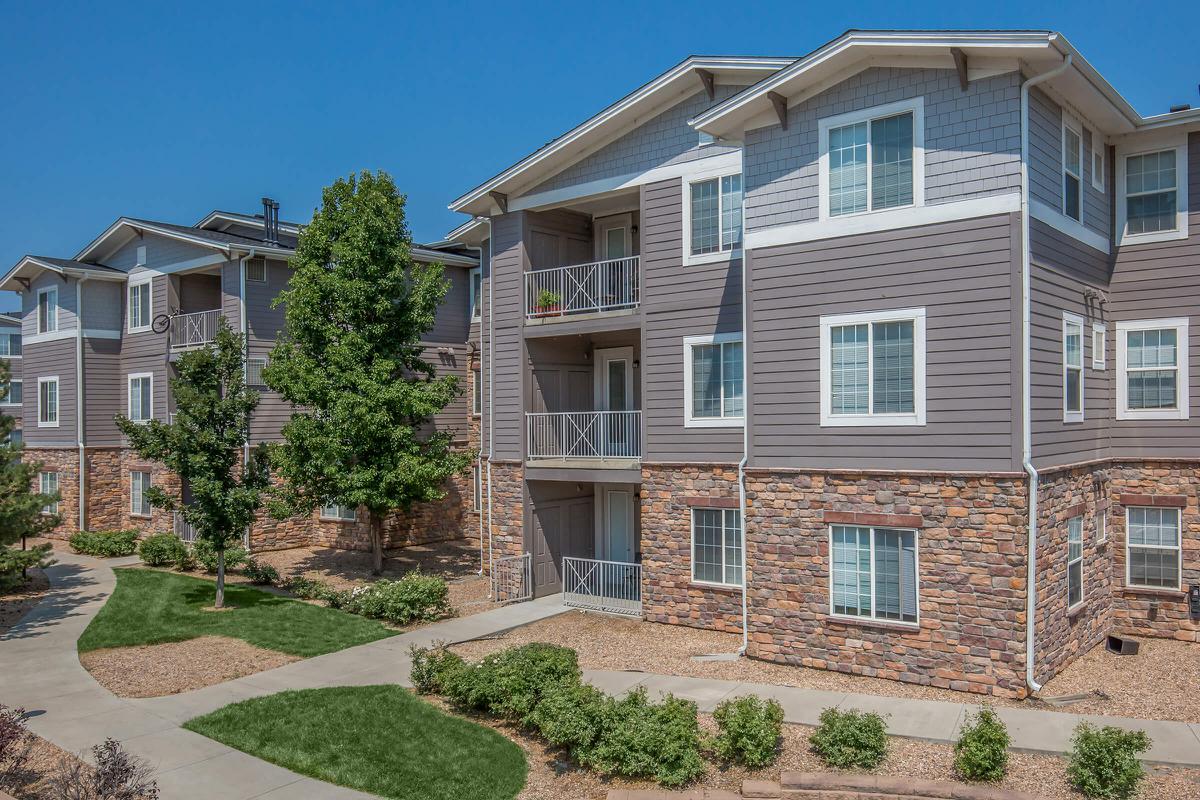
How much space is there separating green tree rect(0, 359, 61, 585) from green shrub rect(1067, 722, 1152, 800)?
18.1 metres

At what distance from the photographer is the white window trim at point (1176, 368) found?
13648 millimetres

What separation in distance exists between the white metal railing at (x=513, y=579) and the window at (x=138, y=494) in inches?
618

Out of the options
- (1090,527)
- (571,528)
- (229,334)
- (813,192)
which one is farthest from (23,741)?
(1090,527)

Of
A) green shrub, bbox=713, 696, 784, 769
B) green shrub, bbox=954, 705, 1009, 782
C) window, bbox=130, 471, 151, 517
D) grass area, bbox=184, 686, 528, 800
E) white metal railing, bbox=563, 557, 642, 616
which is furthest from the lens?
window, bbox=130, 471, 151, 517

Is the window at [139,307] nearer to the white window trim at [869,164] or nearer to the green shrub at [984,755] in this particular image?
the white window trim at [869,164]

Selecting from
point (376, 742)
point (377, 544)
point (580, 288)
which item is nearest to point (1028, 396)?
point (376, 742)

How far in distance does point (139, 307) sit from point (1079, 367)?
27.1 meters

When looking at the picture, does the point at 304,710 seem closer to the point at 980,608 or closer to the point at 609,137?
the point at 980,608

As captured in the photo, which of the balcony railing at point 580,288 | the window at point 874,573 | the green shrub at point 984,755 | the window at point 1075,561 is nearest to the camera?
the green shrub at point 984,755

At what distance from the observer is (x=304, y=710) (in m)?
11.3

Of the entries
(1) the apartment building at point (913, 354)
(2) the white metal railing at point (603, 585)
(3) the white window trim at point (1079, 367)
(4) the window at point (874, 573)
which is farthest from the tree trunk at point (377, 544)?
(3) the white window trim at point (1079, 367)

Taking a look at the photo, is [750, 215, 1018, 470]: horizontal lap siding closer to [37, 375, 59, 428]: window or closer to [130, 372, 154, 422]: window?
[130, 372, 154, 422]: window

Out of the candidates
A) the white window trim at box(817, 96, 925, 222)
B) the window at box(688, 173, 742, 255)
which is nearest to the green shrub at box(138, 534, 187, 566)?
the window at box(688, 173, 742, 255)

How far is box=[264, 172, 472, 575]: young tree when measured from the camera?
1903 cm
